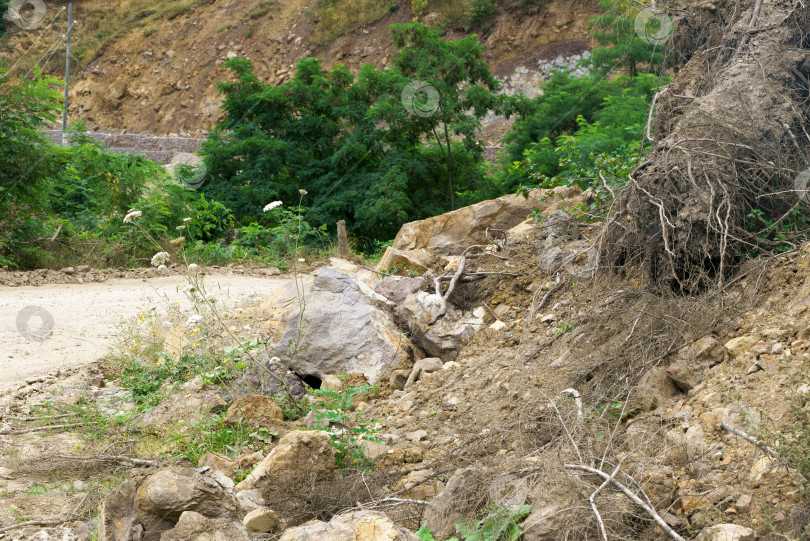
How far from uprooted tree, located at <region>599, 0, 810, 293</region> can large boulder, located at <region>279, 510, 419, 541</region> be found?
2232 millimetres

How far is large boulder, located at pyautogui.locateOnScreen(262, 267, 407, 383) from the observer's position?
205 inches

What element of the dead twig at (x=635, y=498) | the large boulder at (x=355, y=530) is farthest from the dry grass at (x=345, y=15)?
the large boulder at (x=355, y=530)

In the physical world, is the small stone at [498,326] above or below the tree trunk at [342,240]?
above

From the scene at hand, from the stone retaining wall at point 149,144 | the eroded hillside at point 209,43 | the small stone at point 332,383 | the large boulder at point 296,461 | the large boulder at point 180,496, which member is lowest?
the stone retaining wall at point 149,144

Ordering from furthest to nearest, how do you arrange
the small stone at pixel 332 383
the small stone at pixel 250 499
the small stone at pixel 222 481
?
1. the small stone at pixel 332 383
2. the small stone at pixel 250 499
3. the small stone at pixel 222 481

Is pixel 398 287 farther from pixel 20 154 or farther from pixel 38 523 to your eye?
pixel 20 154

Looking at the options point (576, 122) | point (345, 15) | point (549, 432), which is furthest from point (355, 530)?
point (345, 15)

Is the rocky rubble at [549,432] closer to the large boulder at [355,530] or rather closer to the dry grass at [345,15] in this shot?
the large boulder at [355,530]

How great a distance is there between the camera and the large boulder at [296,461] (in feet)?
10.7

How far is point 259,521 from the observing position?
288cm

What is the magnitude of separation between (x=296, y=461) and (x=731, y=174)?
2.90 m

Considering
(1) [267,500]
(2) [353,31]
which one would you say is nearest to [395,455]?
(1) [267,500]

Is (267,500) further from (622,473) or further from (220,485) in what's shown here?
(622,473)

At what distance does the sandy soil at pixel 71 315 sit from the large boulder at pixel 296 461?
293 cm
